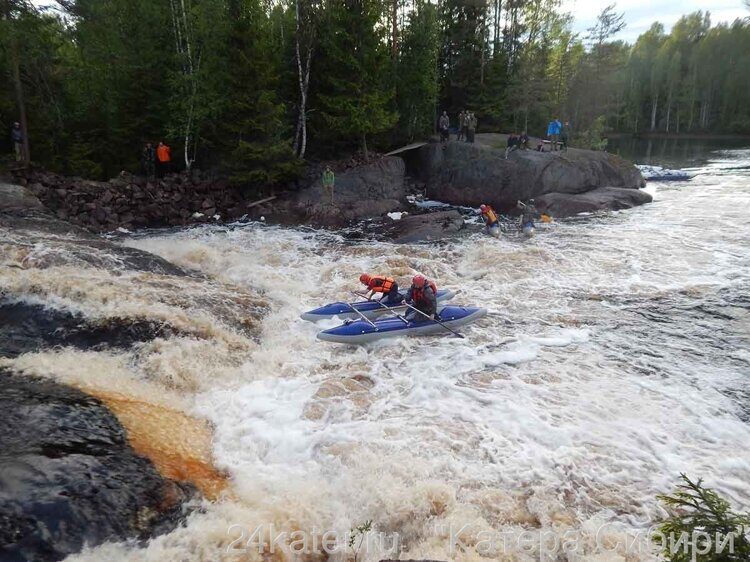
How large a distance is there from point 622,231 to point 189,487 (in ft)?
54.9

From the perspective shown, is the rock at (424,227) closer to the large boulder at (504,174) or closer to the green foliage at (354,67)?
the large boulder at (504,174)

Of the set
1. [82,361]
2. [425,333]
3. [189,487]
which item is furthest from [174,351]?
[425,333]

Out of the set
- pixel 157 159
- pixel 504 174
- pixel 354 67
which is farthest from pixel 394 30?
pixel 157 159

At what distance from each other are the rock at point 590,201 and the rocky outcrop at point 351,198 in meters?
6.43

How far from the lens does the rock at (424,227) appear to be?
16402 millimetres

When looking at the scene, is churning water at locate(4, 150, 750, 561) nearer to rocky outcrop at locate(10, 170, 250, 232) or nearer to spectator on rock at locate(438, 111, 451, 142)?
rocky outcrop at locate(10, 170, 250, 232)

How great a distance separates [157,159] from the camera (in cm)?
1936

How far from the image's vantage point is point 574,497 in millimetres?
5543

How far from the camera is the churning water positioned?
16.7ft

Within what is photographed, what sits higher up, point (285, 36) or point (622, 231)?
point (285, 36)

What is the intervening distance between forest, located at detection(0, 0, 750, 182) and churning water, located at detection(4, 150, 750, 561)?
804 cm

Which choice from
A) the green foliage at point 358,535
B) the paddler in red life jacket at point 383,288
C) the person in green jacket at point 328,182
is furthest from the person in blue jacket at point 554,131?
the green foliage at point 358,535

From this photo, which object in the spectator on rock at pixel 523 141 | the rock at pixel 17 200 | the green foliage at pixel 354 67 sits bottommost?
the rock at pixel 17 200

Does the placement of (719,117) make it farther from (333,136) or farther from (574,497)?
(574,497)
